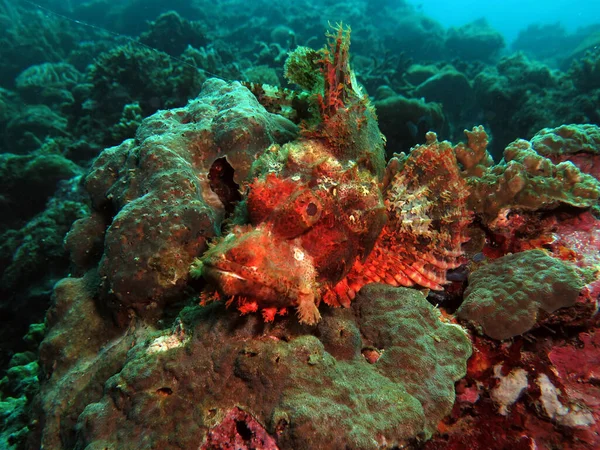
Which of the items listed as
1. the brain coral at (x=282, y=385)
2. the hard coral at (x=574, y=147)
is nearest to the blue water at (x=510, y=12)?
the hard coral at (x=574, y=147)

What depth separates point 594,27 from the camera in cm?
3925

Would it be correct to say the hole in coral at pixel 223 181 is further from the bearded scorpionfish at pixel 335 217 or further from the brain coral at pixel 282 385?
the brain coral at pixel 282 385

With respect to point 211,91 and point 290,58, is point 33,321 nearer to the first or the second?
point 211,91

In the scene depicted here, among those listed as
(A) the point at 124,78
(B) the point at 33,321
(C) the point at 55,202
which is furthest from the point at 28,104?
(B) the point at 33,321

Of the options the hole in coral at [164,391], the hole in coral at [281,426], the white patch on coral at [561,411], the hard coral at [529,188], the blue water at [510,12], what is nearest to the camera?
the hole in coral at [281,426]

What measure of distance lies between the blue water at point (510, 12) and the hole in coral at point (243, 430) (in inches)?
3767

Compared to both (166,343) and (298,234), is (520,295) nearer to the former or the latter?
(298,234)

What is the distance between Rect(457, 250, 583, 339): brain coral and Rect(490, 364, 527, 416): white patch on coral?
32 cm

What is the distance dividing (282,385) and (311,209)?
3.94ft

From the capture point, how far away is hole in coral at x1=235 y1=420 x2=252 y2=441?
1.99 metres

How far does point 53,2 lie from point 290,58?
121 ft

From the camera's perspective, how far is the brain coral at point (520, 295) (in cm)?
276

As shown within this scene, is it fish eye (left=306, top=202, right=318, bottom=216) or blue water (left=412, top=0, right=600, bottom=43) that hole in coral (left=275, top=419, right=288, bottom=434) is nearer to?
fish eye (left=306, top=202, right=318, bottom=216)

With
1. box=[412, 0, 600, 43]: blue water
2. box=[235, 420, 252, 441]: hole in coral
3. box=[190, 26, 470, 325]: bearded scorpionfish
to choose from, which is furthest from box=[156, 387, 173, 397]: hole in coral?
box=[412, 0, 600, 43]: blue water
